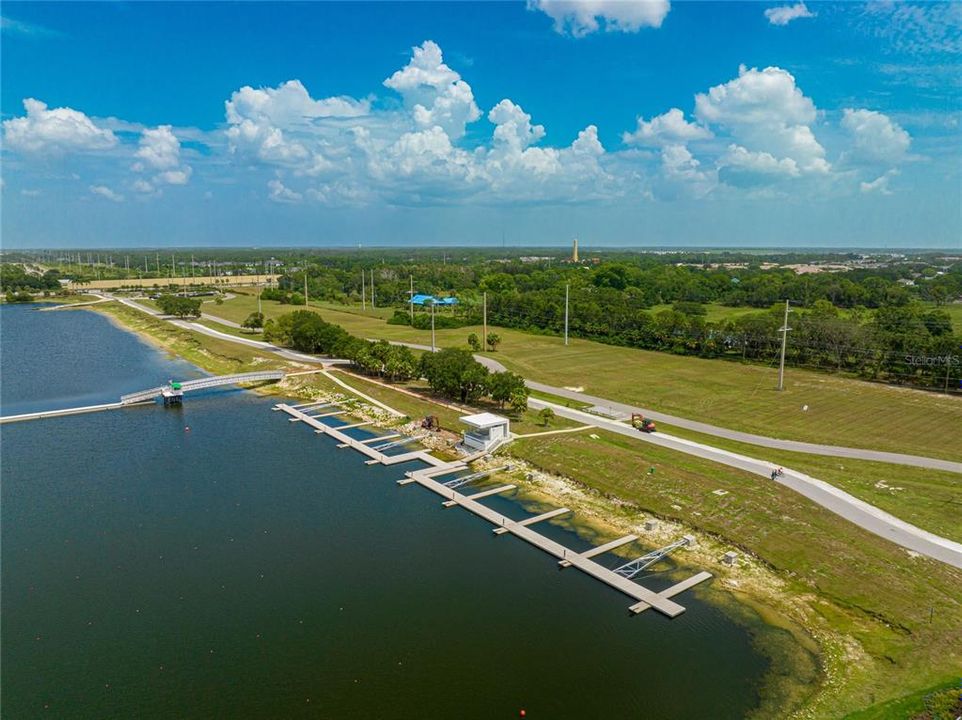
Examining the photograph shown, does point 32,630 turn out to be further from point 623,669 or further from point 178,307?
point 178,307

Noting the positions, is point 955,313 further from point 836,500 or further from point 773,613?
point 773,613

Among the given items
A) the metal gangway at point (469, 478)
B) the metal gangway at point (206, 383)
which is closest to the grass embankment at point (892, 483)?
the metal gangway at point (469, 478)

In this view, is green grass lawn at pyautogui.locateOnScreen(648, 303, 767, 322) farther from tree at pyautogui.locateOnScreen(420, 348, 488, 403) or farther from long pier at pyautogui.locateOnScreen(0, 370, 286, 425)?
long pier at pyautogui.locateOnScreen(0, 370, 286, 425)

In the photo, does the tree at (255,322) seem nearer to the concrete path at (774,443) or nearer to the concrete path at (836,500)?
the concrete path at (774,443)

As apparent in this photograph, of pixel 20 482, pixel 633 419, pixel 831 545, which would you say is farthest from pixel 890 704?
pixel 20 482

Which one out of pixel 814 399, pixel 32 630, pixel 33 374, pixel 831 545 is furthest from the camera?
pixel 33 374

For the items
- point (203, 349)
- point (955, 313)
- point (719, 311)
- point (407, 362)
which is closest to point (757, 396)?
point (407, 362)
